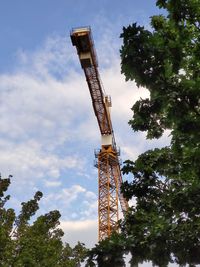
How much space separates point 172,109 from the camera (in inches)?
357

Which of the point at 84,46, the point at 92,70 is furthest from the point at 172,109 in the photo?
the point at 92,70

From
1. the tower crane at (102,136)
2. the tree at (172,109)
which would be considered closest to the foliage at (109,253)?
the tree at (172,109)

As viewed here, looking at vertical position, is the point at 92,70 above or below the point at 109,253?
above

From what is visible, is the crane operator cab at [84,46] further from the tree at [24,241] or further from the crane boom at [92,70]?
the tree at [24,241]

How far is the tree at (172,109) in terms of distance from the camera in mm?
9109

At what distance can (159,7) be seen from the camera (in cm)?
1132

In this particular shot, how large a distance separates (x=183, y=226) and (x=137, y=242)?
1327mm

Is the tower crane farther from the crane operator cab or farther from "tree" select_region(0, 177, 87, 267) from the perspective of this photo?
"tree" select_region(0, 177, 87, 267)

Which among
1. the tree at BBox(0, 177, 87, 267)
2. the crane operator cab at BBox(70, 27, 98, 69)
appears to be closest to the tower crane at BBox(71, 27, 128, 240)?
the crane operator cab at BBox(70, 27, 98, 69)

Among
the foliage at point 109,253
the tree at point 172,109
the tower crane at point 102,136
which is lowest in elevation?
the foliage at point 109,253

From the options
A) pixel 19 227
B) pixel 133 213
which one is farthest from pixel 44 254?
pixel 133 213

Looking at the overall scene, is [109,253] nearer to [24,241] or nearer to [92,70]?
[24,241]

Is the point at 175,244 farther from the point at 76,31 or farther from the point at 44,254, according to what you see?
the point at 76,31

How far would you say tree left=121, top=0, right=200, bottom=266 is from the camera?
9.11 m
